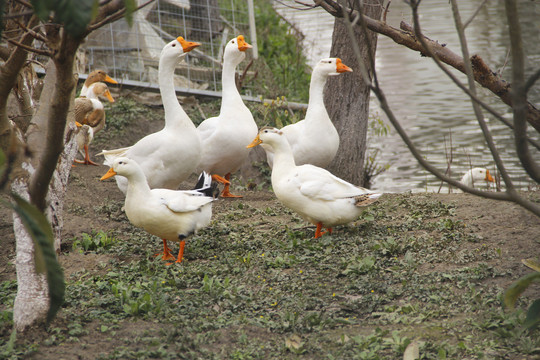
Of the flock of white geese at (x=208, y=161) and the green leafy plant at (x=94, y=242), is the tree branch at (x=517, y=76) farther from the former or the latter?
the green leafy plant at (x=94, y=242)

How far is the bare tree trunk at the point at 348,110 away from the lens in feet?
22.2

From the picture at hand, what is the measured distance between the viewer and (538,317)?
2598 millimetres

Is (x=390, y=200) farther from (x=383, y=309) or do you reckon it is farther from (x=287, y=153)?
(x=383, y=309)

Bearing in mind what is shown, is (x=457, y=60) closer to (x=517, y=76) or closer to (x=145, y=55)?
(x=517, y=76)

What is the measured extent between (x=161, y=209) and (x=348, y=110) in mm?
3262

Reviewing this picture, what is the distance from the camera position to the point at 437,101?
40.3 ft

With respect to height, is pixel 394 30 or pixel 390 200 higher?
pixel 394 30

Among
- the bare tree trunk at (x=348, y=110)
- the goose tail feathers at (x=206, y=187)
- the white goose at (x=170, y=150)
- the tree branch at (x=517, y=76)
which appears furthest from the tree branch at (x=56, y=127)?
the bare tree trunk at (x=348, y=110)

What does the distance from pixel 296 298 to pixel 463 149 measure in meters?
6.60

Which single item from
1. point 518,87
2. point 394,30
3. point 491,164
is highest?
point 394,30

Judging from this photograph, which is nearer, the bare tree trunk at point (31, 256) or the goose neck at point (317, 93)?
the bare tree trunk at point (31, 256)

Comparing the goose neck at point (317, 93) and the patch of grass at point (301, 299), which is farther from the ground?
the goose neck at point (317, 93)

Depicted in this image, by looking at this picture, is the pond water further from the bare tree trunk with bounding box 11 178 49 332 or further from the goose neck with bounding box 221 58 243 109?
the bare tree trunk with bounding box 11 178 49 332

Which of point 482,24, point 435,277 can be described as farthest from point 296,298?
point 482,24
